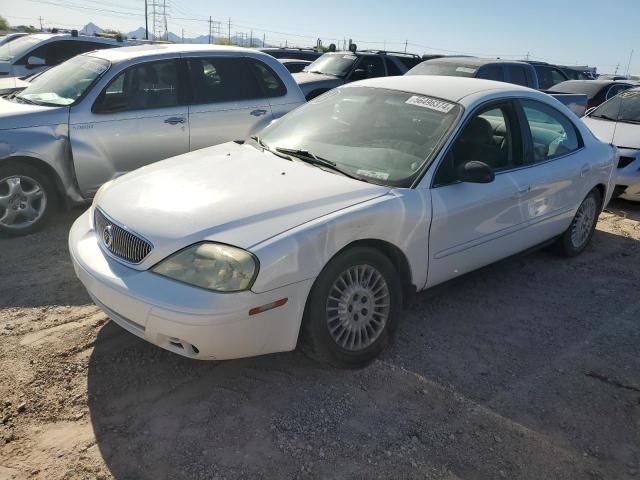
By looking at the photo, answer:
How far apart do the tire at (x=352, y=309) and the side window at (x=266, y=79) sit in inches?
149

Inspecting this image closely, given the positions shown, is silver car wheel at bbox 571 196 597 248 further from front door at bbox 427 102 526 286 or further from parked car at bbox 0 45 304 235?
parked car at bbox 0 45 304 235

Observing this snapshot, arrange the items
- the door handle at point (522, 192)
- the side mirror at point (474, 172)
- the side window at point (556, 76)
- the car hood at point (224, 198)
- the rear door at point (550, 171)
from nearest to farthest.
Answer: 1. the car hood at point (224, 198)
2. the side mirror at point (474, 172)
3. the door handle at point (522, 192)
4. the rear door at point (550, 171)
5. the side window at point (556, 76)

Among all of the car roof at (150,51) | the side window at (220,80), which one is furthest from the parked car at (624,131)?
the car roof at (150,51)

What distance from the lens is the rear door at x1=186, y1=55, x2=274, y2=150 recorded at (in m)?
5.91

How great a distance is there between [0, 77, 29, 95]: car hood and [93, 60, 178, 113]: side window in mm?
1672

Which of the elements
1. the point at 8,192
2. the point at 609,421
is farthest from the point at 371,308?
the point at 8,192

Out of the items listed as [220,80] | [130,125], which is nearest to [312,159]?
[130,125]

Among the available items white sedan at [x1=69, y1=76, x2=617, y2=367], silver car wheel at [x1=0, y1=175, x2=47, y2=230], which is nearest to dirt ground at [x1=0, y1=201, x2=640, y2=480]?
white sedan at [x1=69, y1=76, x2=617, y2=367]

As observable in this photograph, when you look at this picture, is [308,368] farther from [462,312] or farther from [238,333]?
[462,312]

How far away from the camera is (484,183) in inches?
147

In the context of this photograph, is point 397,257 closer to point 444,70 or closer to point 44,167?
point 44,167

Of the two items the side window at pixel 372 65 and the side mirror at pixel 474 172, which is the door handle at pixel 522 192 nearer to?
the side mirror at pixel 474 172

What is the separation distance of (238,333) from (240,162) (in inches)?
54.7

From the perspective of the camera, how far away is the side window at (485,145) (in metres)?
3.61
